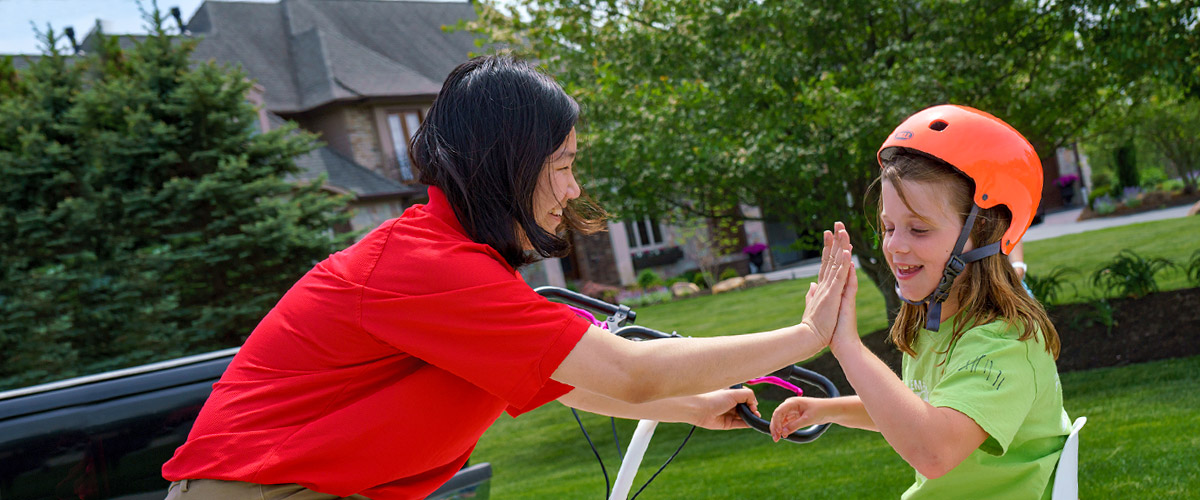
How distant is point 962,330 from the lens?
2.35 meters

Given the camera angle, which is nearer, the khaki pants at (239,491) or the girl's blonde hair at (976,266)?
the khaki pants at (239,491)

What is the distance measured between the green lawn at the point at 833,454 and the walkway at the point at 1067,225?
485 inches

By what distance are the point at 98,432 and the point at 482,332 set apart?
6.90ft

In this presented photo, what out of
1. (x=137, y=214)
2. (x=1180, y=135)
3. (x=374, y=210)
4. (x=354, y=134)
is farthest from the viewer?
(x=354, y=134)

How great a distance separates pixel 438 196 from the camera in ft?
7.95

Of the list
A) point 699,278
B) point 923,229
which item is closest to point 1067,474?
point 923,229

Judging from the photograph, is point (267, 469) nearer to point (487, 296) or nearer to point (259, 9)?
point (487, 296)

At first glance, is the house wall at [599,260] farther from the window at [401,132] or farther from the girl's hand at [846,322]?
the girl's hand at [846,322]

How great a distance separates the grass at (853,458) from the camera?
537cm

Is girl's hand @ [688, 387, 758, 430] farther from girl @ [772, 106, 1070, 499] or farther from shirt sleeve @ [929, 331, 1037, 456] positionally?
shirt sleeve @ [929, 331, 1037, 456]

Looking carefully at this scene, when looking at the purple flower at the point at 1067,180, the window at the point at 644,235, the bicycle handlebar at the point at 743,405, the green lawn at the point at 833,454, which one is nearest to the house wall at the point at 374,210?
the window at the point at 644,235

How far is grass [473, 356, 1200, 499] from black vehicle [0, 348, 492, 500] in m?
3.61

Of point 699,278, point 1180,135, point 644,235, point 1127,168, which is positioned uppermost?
point 644,235

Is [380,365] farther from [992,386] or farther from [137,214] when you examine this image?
[137,214]
